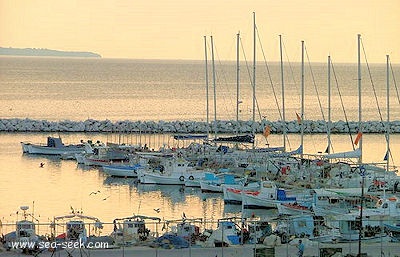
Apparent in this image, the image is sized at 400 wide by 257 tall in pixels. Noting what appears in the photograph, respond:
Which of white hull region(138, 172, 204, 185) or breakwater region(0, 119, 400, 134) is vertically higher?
breakwater region(0, 119, 400, 134)

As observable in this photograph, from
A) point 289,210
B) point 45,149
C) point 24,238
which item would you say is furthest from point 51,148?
point 24,238

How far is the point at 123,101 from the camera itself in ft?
455

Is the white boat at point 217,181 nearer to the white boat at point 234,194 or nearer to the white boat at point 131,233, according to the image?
the white boat at point 234,194

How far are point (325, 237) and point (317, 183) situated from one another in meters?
12.5

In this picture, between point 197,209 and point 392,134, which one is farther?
point 392,134

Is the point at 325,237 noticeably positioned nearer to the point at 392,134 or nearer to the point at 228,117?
the point at 392,134

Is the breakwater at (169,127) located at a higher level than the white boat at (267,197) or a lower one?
higher

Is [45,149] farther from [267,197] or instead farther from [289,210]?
[289,210]

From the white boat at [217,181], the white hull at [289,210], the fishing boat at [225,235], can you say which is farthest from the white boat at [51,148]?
the fishing boat at [225,235]

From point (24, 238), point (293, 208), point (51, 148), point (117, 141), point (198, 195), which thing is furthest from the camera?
point (117, 141)

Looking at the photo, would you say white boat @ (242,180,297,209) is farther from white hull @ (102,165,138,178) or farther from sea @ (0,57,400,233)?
white hull @ (102,165,138,178)

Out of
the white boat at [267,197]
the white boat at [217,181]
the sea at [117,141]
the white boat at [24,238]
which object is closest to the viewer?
the white boat at [24,238]

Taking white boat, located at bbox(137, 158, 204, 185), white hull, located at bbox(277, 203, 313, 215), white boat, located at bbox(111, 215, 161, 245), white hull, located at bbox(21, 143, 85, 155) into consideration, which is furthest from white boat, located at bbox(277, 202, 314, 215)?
white hull, located at bbox(21, 143, 85, 155)

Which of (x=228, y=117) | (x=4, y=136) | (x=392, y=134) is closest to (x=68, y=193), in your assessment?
(x=4, y=136)
